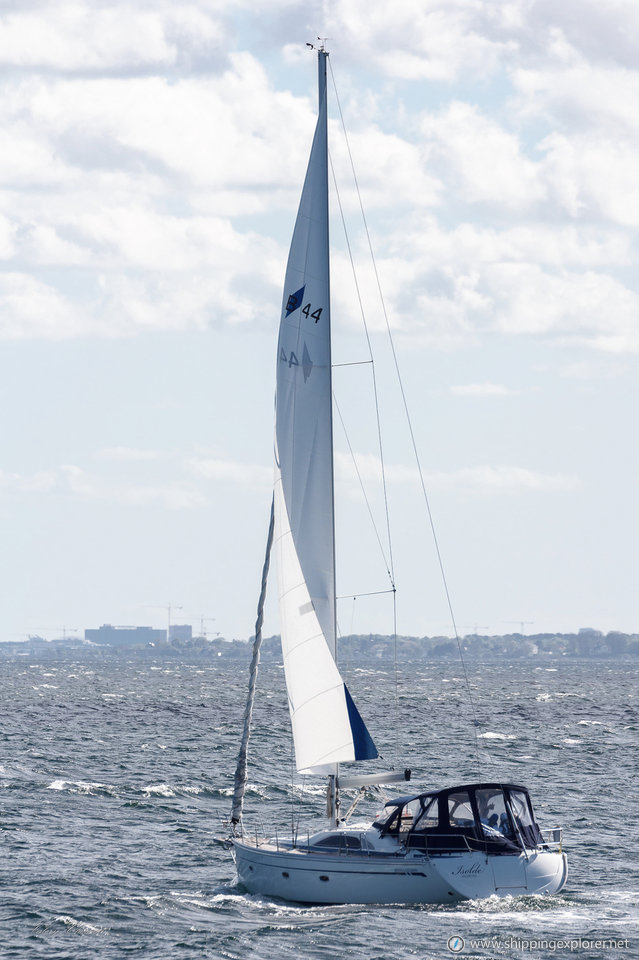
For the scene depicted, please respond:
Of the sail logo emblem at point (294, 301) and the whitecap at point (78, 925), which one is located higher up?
the sail logo emblem at point (294, 301)

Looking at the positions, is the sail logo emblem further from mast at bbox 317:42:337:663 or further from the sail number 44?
mast at bbox 317:42:337:663

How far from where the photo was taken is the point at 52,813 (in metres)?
52.7

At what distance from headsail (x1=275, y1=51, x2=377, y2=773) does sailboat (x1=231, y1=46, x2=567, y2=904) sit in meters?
0.03

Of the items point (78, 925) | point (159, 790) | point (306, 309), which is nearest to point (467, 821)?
point (78, 925)

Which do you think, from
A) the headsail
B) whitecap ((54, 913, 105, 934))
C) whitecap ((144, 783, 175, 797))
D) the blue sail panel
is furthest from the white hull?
whitecap ((144, 783, 175, 797))

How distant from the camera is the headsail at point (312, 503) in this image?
36969 millimetres

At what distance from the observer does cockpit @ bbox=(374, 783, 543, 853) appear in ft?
115

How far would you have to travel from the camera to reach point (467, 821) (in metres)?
35.5

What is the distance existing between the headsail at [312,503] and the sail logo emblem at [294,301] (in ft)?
0.09

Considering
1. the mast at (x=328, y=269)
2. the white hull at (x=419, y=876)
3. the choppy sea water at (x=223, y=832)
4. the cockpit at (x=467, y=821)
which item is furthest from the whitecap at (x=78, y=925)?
the mast at (x=328, y=269)

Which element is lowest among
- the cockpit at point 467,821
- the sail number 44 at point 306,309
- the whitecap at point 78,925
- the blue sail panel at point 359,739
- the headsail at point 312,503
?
the whitecap at point 78,925

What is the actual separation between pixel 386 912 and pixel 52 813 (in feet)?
70.9

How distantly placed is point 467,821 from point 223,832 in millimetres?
15748

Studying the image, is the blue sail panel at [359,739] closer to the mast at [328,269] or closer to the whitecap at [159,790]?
the mast at [328,269]
